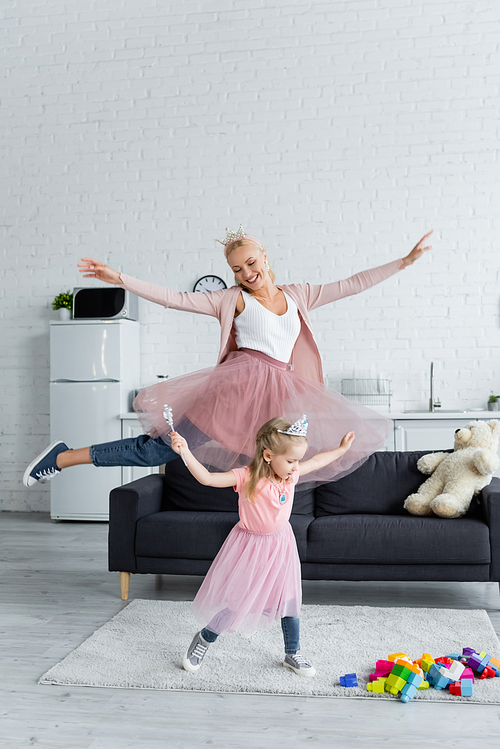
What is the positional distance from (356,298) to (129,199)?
2106 millimetres

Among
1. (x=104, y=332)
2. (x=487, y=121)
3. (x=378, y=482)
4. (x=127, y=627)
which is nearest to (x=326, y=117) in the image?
(x=487, y=121)

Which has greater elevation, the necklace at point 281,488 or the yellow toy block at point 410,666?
the necklace at point 281,488

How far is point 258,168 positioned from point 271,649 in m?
4.05

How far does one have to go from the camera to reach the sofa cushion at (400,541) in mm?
3037

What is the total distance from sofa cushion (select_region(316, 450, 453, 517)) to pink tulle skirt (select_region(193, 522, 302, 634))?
1.14 metres

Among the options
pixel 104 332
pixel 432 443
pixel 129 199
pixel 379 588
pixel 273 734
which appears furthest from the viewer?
pixel 129 199

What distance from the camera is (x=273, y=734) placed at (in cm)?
199

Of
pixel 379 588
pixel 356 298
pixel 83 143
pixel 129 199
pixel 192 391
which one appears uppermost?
pixel 83 143

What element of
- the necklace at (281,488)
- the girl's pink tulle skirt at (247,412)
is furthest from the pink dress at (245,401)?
the necklace at (281,488)

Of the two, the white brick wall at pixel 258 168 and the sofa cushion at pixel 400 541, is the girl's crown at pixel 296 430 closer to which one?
the sofa cushion at pixel 400 541

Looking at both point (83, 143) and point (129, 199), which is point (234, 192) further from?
point (83, 143)

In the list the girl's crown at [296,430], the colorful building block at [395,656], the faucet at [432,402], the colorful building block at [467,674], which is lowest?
the colorful building block at [467,674]

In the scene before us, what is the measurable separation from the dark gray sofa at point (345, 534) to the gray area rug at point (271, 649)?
0.58 ft

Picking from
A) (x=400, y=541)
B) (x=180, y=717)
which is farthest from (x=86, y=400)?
(x=180, y=717)
